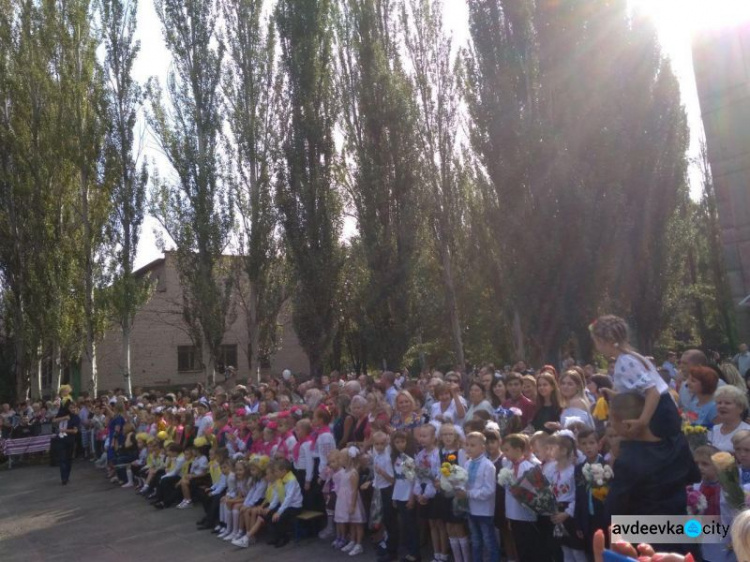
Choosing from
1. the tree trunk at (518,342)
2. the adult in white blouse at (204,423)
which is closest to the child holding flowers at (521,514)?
the adult in white blouse at (204,423)

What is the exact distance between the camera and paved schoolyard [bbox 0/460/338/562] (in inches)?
311

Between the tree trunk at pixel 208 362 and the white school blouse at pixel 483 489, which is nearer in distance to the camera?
the white school blouse at pixel 483 489

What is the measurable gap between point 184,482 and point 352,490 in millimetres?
4406

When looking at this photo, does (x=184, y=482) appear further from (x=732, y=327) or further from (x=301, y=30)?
(x=732, y=327)

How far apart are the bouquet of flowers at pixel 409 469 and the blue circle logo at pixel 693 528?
11.3ft

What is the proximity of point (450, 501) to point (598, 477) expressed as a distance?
190 cm

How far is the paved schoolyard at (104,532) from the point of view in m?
7.89

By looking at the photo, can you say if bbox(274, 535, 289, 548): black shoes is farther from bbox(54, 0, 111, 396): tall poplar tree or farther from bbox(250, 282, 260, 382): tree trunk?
bbox(54, 0, 111, 396): tall poplar tree

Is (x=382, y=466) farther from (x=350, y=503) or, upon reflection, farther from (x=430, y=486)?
(x=430, y=486)

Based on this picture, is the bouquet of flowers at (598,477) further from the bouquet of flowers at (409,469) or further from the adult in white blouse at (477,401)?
the adult in white blouse at (477,401)

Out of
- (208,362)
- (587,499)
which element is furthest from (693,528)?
(208,362)

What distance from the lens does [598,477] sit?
185 inches

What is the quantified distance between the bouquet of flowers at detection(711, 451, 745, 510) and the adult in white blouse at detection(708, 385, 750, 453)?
74cm

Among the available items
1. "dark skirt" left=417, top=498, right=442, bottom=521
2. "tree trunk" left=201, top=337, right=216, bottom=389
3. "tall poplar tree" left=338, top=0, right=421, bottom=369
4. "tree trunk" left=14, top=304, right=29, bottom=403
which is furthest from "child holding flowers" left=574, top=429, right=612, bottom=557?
"tree trunk" left=14, top=304, right=29, bottom=403
